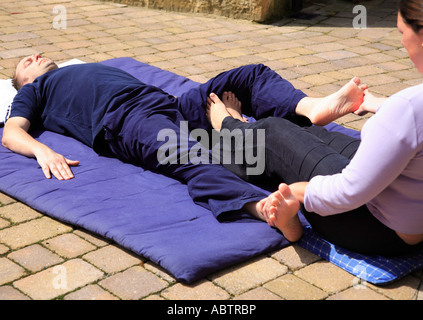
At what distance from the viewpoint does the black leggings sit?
2533mm

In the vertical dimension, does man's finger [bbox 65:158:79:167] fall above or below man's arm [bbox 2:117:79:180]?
below

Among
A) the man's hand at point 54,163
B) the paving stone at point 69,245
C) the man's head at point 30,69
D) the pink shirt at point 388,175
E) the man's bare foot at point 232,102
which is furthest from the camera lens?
the man's head at point 30,69

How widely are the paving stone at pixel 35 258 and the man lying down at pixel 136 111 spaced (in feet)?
2.06

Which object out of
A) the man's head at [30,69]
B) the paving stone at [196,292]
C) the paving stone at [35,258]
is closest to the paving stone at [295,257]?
the paving stone at [196,292]

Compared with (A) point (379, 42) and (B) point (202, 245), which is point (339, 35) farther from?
(B) point (202, 245)

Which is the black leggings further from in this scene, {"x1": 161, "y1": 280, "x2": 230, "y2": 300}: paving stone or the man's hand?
the man's hand

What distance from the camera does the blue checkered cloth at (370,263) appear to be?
2.51 m

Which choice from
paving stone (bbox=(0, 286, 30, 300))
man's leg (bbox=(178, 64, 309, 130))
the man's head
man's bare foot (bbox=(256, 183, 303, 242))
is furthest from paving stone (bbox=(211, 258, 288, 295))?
the man's head

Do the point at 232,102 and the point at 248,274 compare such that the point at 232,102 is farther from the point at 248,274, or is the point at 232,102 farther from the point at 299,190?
the point at 248,274

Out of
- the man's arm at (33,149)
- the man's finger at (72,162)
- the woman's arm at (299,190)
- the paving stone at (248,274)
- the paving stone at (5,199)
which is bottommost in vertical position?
the paving stone at (248,274)

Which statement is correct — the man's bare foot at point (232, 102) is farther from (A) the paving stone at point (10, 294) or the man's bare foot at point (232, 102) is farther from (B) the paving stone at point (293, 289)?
(A) the paving stone at point (10, 294)

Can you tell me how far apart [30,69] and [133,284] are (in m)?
2.22

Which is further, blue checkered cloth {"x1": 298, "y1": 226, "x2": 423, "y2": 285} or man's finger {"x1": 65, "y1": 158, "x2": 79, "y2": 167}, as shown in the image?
man's finger {"x1": 65, "y1": 158, "x2": 79, "y2": 167}

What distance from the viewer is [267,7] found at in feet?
22.2
